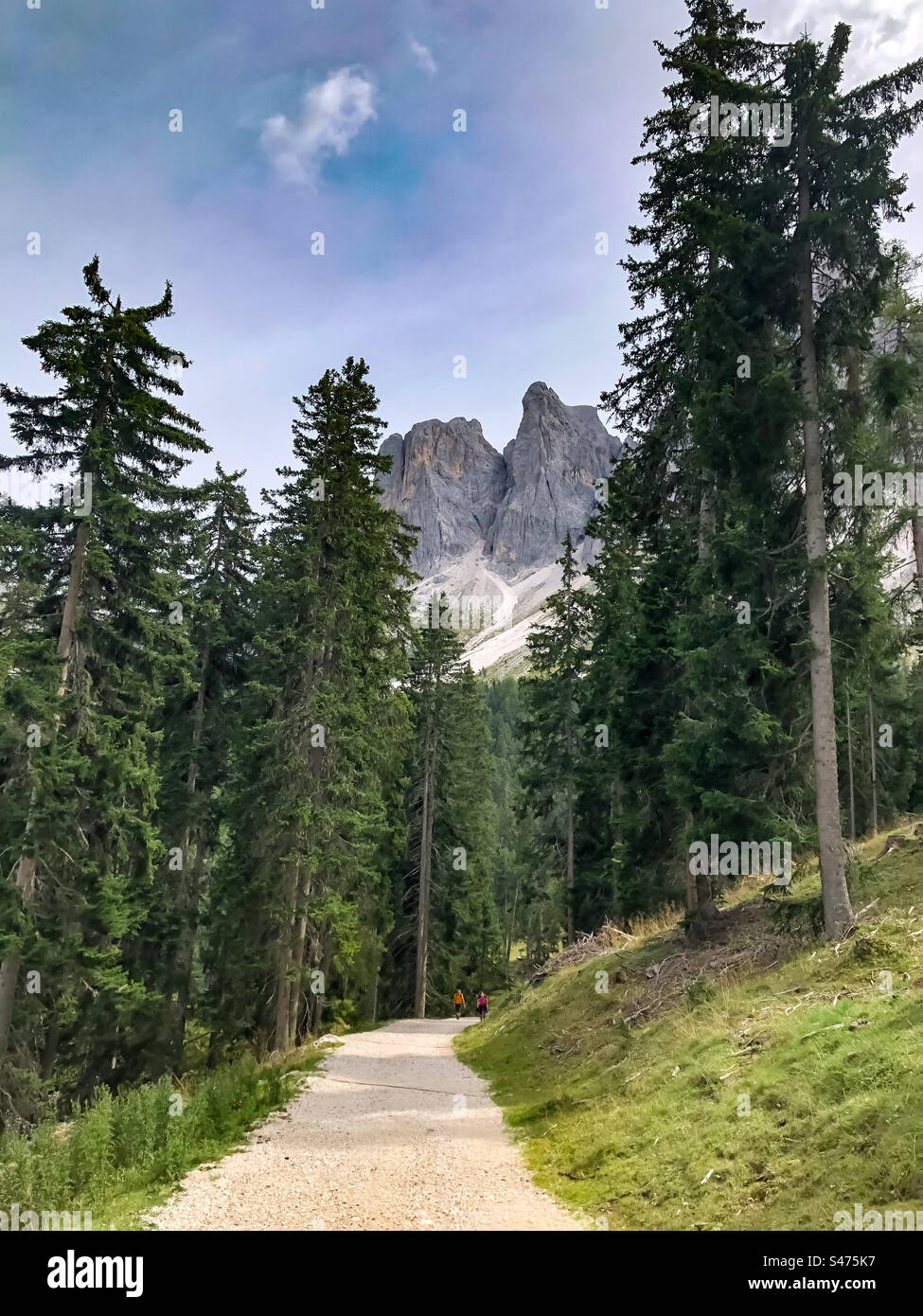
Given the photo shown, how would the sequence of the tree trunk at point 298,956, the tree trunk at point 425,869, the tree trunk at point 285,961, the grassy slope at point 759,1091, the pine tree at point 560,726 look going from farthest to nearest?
the tree trunk at point 425,869 < the pine tree at point 560,726 < the tree trunk at point 298,956 < the tree trunk at point 285,961 < the grassy slope at point 759,1091

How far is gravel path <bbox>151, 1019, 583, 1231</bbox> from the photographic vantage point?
6289mm

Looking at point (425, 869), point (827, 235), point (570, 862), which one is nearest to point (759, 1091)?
point (827, 235)

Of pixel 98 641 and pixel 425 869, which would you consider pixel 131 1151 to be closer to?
pixel 98 641

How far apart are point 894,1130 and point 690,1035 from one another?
184 inches

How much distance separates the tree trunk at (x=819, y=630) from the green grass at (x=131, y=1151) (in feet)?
29.0

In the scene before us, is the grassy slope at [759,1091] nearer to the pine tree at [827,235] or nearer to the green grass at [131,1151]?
the pine tree at [827,235]

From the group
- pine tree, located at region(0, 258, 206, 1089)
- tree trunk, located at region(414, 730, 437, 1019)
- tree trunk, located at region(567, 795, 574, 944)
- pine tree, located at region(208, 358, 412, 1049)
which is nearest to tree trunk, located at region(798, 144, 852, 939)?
pine tree, located at region(208, 358, 412, 1049)

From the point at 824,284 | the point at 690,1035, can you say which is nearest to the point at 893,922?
the point at 690,1035

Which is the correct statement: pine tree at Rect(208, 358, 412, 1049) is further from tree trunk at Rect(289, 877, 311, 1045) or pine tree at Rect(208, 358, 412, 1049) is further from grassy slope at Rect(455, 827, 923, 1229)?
grassy slope at Rect(455, 827, 923, 1229)

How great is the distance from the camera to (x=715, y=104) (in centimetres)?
1307

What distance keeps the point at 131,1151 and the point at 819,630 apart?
38.1 feet

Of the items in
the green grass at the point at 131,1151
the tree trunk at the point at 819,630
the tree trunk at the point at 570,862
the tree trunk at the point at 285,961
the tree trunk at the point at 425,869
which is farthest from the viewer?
the tree trunk at the point at 425,869

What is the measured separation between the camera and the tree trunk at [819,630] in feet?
35.3

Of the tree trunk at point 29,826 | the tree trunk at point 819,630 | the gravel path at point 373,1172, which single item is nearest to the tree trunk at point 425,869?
the gravel path at point 373,1172
